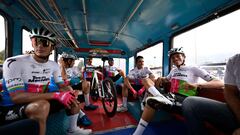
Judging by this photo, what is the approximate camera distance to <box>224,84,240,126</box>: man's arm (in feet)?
2.92

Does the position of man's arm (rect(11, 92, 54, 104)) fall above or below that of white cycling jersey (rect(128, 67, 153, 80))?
below

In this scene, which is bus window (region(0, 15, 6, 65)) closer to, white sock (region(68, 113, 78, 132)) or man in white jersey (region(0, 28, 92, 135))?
man in white jersey (region(0, 28, 92, 135))

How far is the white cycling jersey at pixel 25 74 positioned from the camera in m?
1.04

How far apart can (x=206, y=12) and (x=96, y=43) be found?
4257 mm

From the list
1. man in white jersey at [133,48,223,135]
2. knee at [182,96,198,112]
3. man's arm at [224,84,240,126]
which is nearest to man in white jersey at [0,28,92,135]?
man in white jersey at [133,48,223,135]

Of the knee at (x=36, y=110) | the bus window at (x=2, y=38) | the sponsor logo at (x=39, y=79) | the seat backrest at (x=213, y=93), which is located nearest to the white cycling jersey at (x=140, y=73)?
the seat backrest at (x=213, y=93)

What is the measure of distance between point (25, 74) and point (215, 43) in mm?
3018

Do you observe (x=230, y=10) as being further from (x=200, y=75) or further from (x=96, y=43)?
(x=96, y=43)

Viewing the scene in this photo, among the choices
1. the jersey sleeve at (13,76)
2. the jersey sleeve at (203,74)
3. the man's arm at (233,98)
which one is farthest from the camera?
the jersey sleeve at (203,74)

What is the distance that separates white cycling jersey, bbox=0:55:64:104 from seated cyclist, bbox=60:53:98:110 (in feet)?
3.95

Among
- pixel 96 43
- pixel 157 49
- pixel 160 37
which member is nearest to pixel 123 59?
pixel 96 43

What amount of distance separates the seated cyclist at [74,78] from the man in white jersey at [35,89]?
1.09m

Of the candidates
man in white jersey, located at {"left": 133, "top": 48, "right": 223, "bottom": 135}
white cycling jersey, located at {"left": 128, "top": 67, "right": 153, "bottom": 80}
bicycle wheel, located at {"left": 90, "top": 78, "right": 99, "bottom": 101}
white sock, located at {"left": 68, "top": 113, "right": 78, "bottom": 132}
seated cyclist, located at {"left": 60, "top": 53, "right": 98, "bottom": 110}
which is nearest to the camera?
man in white jersey, located at {"left": 133, "top": 48, "right": 223, "bottom": 135}

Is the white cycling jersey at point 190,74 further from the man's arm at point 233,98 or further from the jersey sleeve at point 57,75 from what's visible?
the jersey sleeve at point 57,75
